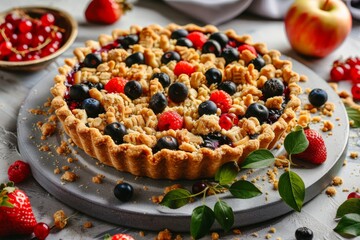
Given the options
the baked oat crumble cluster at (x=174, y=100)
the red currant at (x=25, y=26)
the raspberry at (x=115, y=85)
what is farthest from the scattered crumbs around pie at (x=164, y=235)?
the red currant at (x=25, y=26)

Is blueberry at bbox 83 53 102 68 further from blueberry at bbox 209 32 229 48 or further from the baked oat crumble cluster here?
blueberry at bbox 209 32 229 48

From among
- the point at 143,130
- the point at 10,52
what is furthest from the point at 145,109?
the point at 10,52

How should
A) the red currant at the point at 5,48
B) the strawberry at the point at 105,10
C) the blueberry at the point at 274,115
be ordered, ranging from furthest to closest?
1. the strawberry at the point at 105,10
2. the red currant at the point at 5,48
3. the blueberry at the point at 274,115

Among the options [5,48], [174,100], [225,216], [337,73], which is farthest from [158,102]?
[337,73]

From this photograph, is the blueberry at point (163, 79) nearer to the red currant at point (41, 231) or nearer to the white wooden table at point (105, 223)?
the white wooden table at point (105, 223)

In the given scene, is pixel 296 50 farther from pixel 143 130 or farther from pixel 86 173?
pixel 86 173

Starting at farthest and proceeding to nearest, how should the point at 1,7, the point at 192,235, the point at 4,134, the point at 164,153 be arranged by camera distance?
A: the point at 1,7, the point at 4,134, the point at 164,153, the point at 192,235
